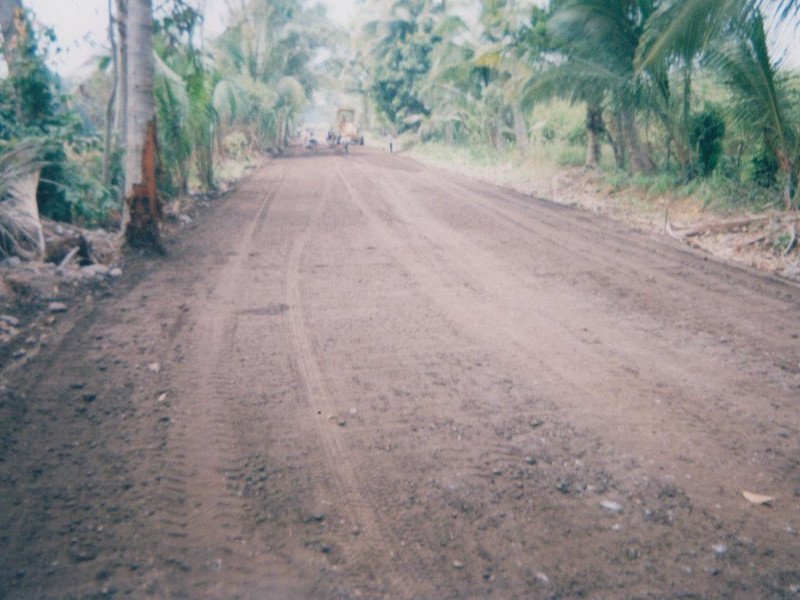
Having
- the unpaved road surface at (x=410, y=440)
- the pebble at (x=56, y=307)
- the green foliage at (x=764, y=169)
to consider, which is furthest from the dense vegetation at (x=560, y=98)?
the unpaved road surface at (x=410, y=440)

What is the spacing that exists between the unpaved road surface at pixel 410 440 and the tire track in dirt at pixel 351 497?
1 cm

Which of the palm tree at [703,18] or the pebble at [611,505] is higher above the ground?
the palm tree at [703,18]

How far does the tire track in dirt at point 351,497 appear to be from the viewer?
232 cm

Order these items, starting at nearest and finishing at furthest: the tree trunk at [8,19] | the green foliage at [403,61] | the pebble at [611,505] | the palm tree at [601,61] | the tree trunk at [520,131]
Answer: the pebble at [611,505] → the tree trunk at [8,19] → the palm tree at [601,61] → the tree trunk at [520,131] → the green foliage at [403,61]

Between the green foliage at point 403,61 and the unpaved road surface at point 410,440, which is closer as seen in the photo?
the unpaved road surface at point 410,440

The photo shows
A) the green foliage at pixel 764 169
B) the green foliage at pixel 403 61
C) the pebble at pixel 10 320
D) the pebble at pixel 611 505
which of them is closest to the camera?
the pebble at pixel 611 505

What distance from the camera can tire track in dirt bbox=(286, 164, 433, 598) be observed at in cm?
232

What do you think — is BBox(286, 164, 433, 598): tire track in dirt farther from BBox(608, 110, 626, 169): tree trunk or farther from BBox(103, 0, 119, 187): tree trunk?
BBox(608, 110, 626, 169): tree trunk

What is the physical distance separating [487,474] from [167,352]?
9.22ft

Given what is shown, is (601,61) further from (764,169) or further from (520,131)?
(520,131)

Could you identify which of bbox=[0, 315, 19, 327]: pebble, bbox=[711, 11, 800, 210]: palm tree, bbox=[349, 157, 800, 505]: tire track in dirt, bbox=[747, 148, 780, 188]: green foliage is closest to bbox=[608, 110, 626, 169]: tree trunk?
bbox=[747, 148, 780, 188]: green foliage

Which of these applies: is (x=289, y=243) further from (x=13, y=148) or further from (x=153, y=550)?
(x=153, y=550)

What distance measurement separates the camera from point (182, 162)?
468 inches

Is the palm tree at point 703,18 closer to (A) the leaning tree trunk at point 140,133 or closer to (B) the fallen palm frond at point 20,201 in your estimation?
(A) the leaning tree trunk at point 140,133
